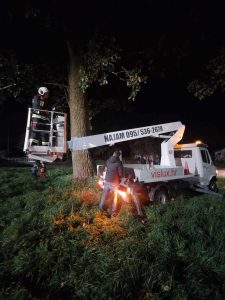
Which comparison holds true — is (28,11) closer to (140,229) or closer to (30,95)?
(30,95)

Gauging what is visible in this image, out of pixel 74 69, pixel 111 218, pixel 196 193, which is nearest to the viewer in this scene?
pixel 111 218

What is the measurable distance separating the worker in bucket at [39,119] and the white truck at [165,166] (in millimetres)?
744

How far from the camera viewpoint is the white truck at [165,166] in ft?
29.8

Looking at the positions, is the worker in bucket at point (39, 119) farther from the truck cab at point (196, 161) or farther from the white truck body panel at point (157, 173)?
the truck cab at point (196, 161)

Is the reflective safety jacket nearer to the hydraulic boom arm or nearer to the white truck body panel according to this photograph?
the hydraulic boom arm

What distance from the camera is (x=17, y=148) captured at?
43.9 metres

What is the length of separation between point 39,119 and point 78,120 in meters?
3.23

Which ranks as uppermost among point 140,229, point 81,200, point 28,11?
point 28,11

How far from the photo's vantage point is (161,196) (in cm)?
1020

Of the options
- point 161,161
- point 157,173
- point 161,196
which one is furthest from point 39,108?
point 161,161

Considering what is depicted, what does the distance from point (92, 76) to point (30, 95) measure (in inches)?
204

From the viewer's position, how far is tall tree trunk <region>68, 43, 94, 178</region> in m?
11.8

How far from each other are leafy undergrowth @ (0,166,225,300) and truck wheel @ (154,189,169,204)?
96 centimetres

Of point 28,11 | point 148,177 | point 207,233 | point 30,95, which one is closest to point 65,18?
point 28,11
